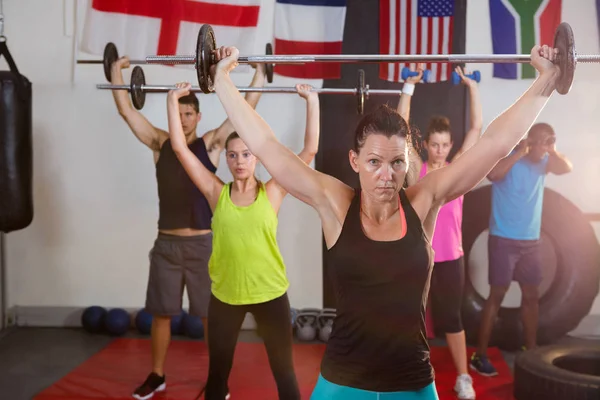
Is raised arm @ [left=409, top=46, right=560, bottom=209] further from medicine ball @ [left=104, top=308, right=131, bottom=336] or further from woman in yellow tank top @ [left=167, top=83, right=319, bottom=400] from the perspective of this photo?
medicine ball @ [left=104, top=308, right=131, bottom=336]

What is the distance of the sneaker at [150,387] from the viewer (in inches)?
133

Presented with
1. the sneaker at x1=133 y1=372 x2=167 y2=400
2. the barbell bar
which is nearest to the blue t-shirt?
the barbell bar

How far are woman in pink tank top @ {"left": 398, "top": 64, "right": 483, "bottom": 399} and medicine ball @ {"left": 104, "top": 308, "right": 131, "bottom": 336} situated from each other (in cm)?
228

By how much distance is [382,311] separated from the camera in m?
1.58

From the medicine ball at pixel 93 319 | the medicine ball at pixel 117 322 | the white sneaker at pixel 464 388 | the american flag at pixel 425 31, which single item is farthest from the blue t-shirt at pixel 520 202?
the medicine ball at pixel 93 319

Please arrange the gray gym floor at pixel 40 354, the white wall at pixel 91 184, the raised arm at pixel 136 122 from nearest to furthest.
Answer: the gray gym floor at pixel 40 354, the raised arm at pixel 136 122, the white wall at pixel 91 184

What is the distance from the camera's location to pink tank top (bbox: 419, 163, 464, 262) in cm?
347

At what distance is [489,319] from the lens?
12.5 ft

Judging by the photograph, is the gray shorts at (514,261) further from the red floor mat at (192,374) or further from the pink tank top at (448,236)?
the red floor mat at (192,374)

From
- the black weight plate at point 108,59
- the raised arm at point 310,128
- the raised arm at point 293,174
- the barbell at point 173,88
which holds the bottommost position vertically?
the raised arm at point 293,174

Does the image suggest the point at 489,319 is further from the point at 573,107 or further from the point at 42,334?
the point at 42,334

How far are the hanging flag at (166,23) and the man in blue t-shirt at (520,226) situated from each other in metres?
2.05

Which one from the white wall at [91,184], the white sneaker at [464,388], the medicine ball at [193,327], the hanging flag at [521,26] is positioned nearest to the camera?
the white sneaker at [464,388]

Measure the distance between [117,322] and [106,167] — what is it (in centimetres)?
116
